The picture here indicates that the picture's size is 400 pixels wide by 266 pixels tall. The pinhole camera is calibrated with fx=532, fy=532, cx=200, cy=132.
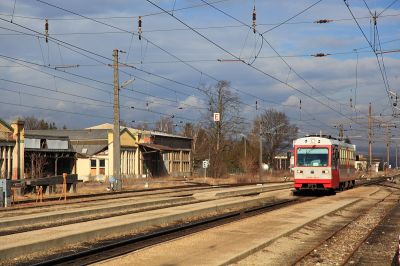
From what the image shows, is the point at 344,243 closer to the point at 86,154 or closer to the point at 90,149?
the point at 86,154

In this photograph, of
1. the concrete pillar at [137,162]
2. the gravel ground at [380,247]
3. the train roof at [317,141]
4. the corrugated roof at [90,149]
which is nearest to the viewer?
the gravel ground at [380,247]

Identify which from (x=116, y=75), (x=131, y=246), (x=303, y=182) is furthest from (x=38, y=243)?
(x=116, y=75)

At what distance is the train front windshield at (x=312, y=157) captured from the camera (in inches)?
1197

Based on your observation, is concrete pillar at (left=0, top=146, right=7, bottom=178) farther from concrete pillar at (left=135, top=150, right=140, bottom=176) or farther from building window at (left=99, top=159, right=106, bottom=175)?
concrete pillar at (left=135, top=150, right=140, bottom=176)

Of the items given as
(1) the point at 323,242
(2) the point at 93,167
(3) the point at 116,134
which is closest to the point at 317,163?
(3) the point at 116,134

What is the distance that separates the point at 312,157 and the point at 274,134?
71966mm

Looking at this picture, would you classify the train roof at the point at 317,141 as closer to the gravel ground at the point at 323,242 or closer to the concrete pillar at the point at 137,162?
the gravel ground at the point at 323,242

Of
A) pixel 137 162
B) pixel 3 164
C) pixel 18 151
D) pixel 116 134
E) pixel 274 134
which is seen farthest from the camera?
pixel 274 134

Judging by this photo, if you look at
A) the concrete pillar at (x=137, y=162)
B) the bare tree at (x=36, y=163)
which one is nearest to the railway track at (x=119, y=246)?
the bare tree at (x=36, y=163)

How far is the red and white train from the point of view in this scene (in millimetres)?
30266

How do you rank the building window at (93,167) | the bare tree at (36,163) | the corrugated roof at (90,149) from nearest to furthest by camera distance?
1. the bare tree at (36,163)
2. the building window at (93,167)
3. the corrugated roof at (90,149)

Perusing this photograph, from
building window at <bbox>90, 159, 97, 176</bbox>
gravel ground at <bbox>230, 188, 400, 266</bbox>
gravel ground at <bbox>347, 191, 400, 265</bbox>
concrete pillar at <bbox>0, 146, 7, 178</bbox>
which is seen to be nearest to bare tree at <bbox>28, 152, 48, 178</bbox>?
concrete pillar at <bbox>0, 146, 7, 178</bbox>

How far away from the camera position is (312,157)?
101ft

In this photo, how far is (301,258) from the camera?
1109 cm
